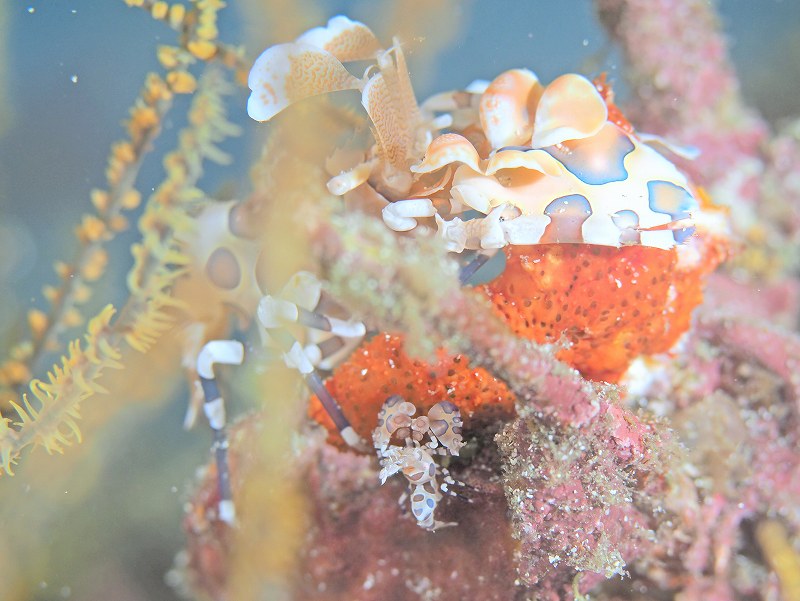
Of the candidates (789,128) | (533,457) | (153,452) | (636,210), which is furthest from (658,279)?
(153,452)

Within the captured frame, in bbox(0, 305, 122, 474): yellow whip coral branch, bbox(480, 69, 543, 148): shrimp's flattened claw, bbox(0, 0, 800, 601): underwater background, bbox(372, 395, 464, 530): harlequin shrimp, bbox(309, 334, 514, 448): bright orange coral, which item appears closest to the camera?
bbox(372, 395, 464, 530): harlequin shrimp

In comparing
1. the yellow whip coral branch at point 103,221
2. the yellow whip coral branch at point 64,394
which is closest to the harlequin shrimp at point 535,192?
the yellow whip coral branch at point 103,221

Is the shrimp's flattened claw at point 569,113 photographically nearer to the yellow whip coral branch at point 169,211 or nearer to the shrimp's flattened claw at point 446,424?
the shrimp's flattened claw at point 446,424

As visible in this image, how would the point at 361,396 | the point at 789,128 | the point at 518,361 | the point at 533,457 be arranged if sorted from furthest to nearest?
the point at 789,128 → the point at 361,396 → the point at 533,457 → the point at 518,361

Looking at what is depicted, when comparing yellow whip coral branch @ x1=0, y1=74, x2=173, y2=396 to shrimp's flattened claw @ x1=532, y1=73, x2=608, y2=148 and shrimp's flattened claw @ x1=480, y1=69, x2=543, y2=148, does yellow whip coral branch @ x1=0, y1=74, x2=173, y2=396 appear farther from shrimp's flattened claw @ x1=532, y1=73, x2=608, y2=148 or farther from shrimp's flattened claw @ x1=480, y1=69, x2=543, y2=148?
shrimp's flattened claw @ x1=532, y1=73, x2=608, y2=148

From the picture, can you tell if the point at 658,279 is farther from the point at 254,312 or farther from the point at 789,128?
the point at 789,128

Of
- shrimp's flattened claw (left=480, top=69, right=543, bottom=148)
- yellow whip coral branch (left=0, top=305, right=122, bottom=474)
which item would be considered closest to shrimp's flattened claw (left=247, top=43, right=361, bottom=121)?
shrimp's flattened claw (left=480, top=69, right=543, bottom=148)
